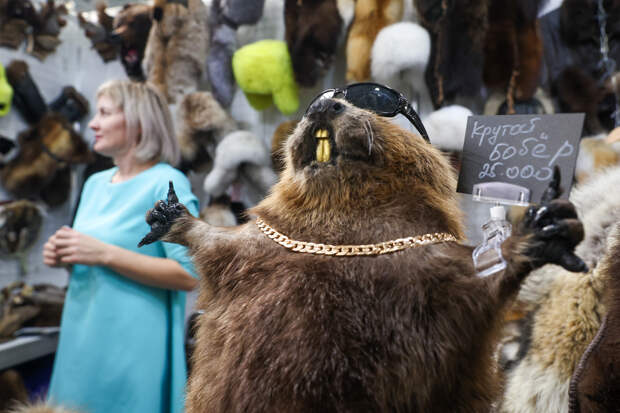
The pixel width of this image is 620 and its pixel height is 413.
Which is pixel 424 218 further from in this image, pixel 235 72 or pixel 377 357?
pixel 235 72

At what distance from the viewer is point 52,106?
2.54m

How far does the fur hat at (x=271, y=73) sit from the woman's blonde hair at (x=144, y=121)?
597 mm

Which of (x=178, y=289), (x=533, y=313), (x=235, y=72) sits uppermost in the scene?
(x=235, y=72)

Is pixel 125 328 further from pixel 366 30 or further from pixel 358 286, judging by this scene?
pixel 366 30

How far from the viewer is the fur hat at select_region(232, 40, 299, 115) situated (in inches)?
73.9

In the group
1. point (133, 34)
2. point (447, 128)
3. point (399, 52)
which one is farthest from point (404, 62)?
point (133, 34)

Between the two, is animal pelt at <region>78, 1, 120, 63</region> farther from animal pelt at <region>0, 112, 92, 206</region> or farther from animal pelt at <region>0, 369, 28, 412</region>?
animal pelt at <region>0, 369, 28, 412</region>

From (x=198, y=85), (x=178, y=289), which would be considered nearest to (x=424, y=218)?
(x=178, y=289)

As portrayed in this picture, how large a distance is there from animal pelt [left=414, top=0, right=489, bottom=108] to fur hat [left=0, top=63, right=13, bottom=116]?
212 cm

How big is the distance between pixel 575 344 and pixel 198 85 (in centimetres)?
203

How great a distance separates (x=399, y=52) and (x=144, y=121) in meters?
0.83

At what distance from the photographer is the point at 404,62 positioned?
142cm

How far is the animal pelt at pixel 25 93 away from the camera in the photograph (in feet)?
7.91

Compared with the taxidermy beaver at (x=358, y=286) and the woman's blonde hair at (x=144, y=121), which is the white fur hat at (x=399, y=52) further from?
the taxidermy beaver at (x=358, y=286)
